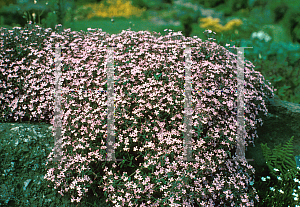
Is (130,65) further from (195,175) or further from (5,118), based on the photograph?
(5,118)

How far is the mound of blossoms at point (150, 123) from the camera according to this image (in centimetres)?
286

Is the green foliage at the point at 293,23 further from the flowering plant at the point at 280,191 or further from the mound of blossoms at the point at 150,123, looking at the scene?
the flowering plant at the point at 280,191

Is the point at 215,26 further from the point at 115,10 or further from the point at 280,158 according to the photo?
the point at 280,158

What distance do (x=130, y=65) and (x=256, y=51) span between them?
15.0 ft

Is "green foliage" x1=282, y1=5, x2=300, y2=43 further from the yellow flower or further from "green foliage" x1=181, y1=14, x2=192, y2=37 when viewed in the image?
the yellow flower

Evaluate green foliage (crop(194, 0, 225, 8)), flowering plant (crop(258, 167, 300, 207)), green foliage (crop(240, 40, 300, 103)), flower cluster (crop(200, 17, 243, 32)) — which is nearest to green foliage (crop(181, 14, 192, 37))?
flower cluster (crop(200, 17, 243, 32))

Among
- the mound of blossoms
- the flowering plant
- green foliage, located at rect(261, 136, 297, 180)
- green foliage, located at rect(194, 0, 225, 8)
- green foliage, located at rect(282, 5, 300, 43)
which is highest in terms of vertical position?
green foliage, located at rect(194, 0, 225, 8)

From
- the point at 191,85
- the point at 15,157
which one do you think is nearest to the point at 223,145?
the point at 191,85

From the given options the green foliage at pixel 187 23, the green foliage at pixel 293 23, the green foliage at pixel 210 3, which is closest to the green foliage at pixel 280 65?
the green foliage at pixel 293 23

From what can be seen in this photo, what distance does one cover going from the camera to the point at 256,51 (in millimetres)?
6766

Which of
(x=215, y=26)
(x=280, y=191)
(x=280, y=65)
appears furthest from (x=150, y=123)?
(x=215, y=26)

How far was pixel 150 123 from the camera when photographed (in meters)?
3.07

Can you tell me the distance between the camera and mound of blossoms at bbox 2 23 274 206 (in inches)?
112

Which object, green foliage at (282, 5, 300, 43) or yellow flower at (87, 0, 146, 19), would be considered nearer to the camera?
green foliage at (282, 5, 300, 43)
